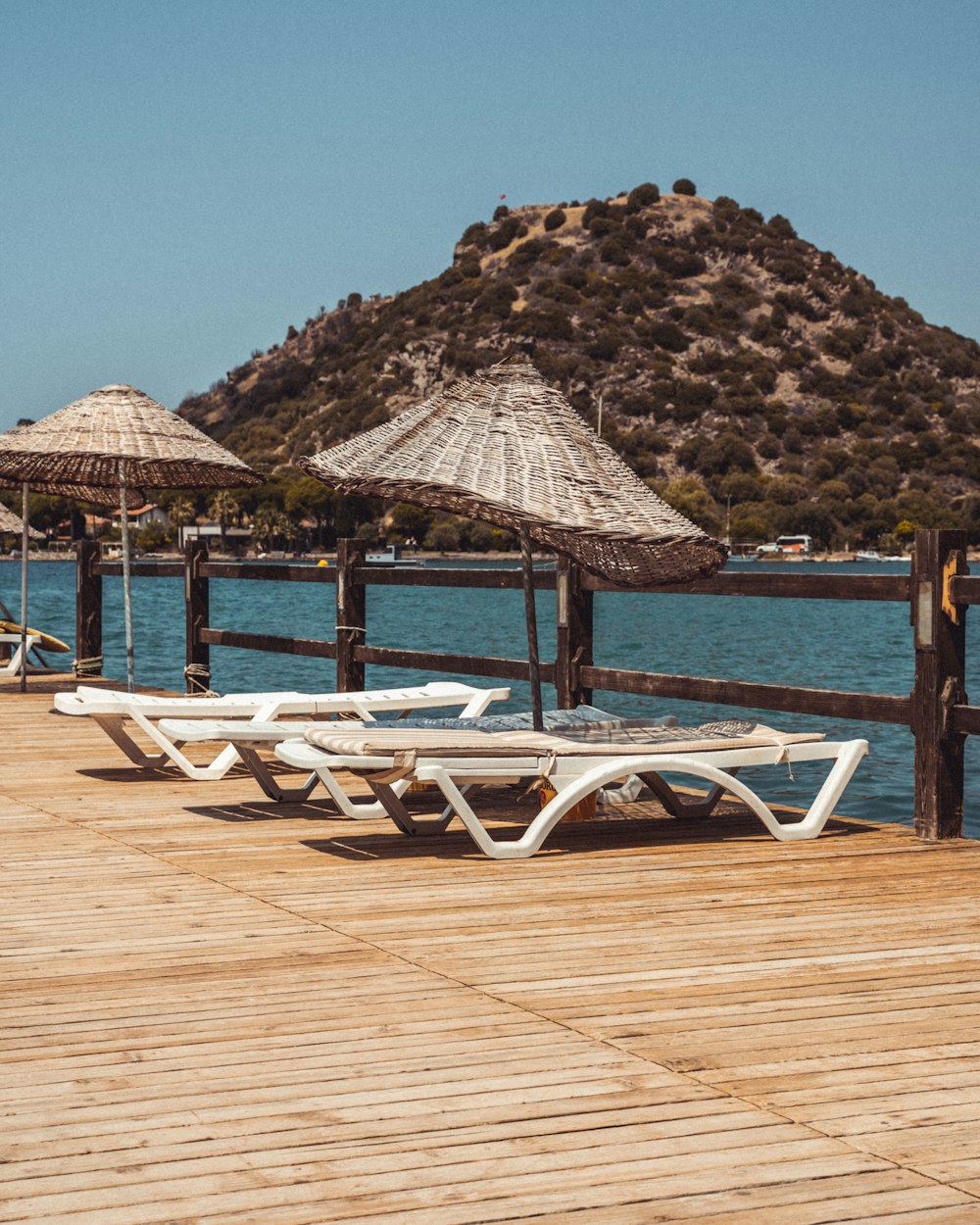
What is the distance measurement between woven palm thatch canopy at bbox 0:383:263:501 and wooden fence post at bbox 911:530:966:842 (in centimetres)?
584

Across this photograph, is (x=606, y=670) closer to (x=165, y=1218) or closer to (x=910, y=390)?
(x=165, y=1218)

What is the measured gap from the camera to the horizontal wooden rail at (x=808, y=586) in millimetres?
6324

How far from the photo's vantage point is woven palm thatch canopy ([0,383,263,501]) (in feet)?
34.4

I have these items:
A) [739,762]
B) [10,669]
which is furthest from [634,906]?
[10,669]

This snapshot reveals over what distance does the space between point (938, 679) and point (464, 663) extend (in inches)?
126

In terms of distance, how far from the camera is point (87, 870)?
548cm

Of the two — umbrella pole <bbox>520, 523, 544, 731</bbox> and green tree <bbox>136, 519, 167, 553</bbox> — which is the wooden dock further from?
green tree <bbox>136, 519, 167, 553</bbox>

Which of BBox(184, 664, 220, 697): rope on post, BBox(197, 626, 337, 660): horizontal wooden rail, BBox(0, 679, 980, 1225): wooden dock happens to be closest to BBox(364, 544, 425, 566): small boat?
BBox(197, 626, 337, 660): horizontal wooden rail

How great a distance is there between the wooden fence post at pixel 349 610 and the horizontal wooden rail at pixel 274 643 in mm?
97

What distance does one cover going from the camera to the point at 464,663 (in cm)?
876

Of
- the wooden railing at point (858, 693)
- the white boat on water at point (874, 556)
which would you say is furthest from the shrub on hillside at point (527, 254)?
Answer: the wooden railing at point (858, 693)

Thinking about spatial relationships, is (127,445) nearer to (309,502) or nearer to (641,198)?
(309,502)

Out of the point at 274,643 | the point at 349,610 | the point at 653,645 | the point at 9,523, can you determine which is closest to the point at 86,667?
the point at 9,523

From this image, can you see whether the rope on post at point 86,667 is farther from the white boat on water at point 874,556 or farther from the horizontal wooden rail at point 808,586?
the white boat on water at point 874,556
